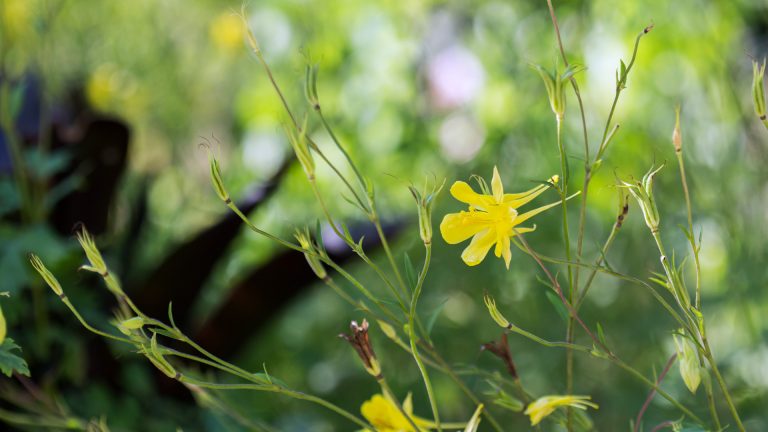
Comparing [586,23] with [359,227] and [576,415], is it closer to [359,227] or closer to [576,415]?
[359,227]

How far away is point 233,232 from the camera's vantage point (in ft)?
1.85

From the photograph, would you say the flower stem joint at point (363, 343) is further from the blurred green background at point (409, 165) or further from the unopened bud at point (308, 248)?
the blurred green background at point (409, 165)

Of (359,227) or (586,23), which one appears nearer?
(359,227)

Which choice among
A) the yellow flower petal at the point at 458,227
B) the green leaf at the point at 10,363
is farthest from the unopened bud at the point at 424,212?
the green leaf at the point at 10,363

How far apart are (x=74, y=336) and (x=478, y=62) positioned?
61 centimetres

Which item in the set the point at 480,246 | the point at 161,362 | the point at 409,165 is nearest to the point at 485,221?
the point at 480,246

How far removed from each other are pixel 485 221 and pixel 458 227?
0.4 inches

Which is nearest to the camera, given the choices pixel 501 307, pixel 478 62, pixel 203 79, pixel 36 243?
pixel 36 243

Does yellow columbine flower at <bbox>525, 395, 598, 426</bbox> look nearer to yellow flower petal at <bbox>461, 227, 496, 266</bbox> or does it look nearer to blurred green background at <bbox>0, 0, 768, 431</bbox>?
yellow flower petal at <bbox>461, 227, 496, 266</bbox>

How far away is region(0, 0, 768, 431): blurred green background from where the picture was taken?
55 centimetres

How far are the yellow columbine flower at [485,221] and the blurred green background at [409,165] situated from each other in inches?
7.8

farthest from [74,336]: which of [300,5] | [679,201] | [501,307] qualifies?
[300,5]

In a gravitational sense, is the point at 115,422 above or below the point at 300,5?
below

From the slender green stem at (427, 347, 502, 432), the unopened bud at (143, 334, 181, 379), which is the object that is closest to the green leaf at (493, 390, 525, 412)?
the slender green stem at (427, 347, 502, 432)
